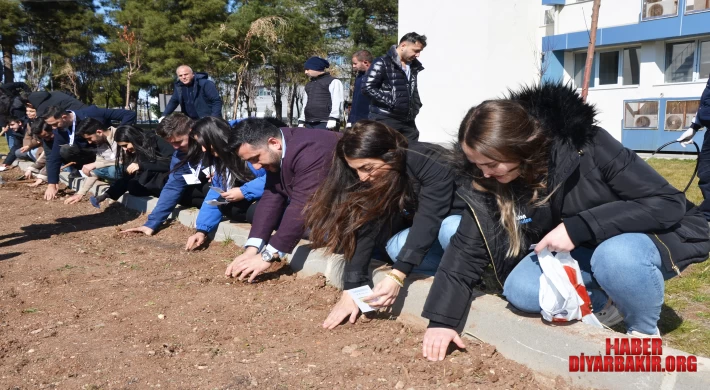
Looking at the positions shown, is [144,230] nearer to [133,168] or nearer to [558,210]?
[133,168]

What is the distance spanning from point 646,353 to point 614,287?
0.96ft

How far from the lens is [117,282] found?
3748 millimetres

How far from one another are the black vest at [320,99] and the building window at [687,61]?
11.5 metres

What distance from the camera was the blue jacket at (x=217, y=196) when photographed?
4.48 meters

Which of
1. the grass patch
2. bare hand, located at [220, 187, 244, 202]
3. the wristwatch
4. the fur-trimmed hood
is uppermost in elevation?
the fur-trimmed hood

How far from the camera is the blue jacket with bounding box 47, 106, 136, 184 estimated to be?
23.3 ft

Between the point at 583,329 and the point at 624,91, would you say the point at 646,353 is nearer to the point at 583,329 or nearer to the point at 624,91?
the point at 583,329

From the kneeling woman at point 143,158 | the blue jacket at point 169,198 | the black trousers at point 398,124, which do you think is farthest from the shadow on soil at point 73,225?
the black trousers at point 398,124

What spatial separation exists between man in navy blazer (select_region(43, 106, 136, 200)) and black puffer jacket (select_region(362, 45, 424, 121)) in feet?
9.63

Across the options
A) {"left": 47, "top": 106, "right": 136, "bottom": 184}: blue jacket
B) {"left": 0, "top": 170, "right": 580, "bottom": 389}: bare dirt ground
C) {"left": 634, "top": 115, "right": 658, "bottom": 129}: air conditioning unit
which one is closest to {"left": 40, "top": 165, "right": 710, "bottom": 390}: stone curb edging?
{"left": 0, "top": 170, "right": 580, "bottom": 389}: bare dirt ground

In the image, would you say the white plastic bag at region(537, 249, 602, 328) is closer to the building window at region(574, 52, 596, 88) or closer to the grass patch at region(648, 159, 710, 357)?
the grass patch at region(648, 159, 710, 357)

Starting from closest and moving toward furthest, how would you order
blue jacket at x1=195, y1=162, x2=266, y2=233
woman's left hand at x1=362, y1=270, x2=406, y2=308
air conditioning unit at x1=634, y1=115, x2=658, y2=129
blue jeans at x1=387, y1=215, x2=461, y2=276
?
woman's left hand at x1=362, y1=270, x2=406, y2=308 → blue jeans at x1=387, y1=215, x2=461, y2=276 → blue jacket at x1=195, y1=162, x2=266, y2=233 → air conditioning unit at x1=634, y1=115, x2=658, y2=129

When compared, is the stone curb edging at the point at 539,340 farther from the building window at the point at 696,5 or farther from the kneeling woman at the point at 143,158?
the building window at the point at 696,5

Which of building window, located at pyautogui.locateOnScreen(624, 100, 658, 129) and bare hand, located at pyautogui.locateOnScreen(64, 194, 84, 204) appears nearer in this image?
bare hand, located at pyautogui.locateOnScreen(64, 194, 84, 204)
